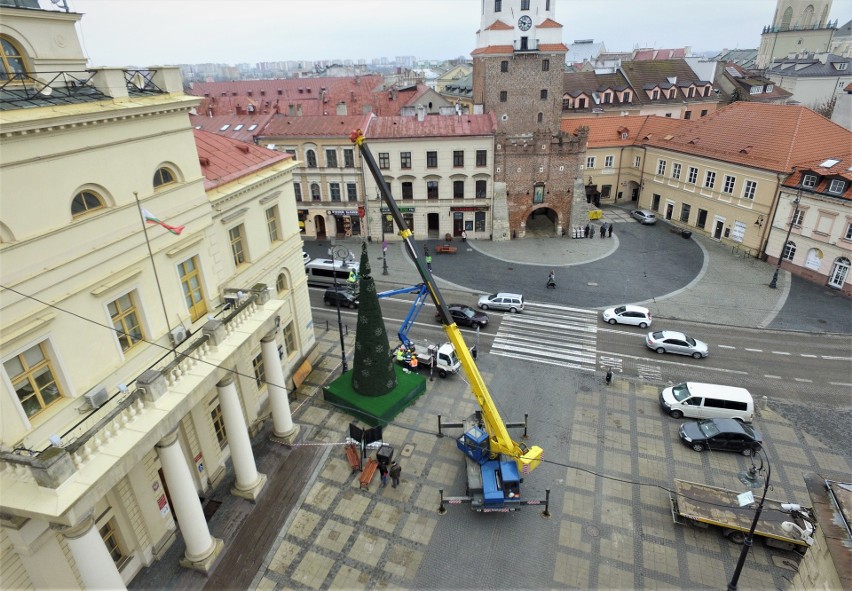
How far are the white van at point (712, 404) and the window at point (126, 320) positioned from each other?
78.1 ft

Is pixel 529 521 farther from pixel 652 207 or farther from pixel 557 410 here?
pixel 652 207

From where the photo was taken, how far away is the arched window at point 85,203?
12745 mm

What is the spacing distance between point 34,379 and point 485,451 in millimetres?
15478

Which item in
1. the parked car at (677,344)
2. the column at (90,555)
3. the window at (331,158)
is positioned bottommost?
the parked car at (677,344)

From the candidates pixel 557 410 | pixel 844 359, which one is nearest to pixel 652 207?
pixel 844 359

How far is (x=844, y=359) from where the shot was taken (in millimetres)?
29156

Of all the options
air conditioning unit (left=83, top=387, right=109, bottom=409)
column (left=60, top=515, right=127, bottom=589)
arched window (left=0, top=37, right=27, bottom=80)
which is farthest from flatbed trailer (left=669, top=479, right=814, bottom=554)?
arched window (left=0, top=37, right=27, bottom=80)

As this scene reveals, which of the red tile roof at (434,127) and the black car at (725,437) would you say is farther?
the red tile roof at (434,127)

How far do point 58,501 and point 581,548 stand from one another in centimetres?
1628

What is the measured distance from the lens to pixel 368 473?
20.3 meters

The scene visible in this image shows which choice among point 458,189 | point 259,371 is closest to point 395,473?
point 259,371

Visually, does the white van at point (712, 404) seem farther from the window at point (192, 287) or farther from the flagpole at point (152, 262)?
the flagpole at point (152, 262)

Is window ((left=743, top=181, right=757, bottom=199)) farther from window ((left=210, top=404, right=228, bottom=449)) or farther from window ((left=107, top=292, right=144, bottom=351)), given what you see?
window ((left=107, top=292, right=144, bottom=351))

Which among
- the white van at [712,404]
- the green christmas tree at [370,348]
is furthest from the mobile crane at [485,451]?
the white van at [712,404]
